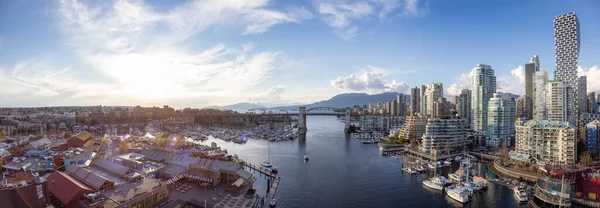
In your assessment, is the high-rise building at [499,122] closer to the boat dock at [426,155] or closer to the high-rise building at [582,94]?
the boat dock at [426,155]

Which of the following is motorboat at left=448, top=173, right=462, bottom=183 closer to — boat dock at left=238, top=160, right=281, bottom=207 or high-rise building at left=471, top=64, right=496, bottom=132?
boat dock at left=238, top=160, right=281, bottom=207

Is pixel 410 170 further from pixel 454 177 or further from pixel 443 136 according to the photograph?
pixel 443 136

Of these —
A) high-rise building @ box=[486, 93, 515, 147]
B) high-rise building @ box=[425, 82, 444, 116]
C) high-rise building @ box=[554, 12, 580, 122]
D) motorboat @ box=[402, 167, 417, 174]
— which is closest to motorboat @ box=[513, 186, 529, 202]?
motorboat @ box=[402, 167, 417, 174]

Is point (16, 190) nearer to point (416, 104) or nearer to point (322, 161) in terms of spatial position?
point (322, 161)

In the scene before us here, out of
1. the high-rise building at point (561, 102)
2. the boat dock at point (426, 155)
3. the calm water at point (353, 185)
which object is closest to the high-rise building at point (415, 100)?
the high-rise building at point (561, 102)

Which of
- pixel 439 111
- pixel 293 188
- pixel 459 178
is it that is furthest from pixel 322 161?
pixel 439 111
